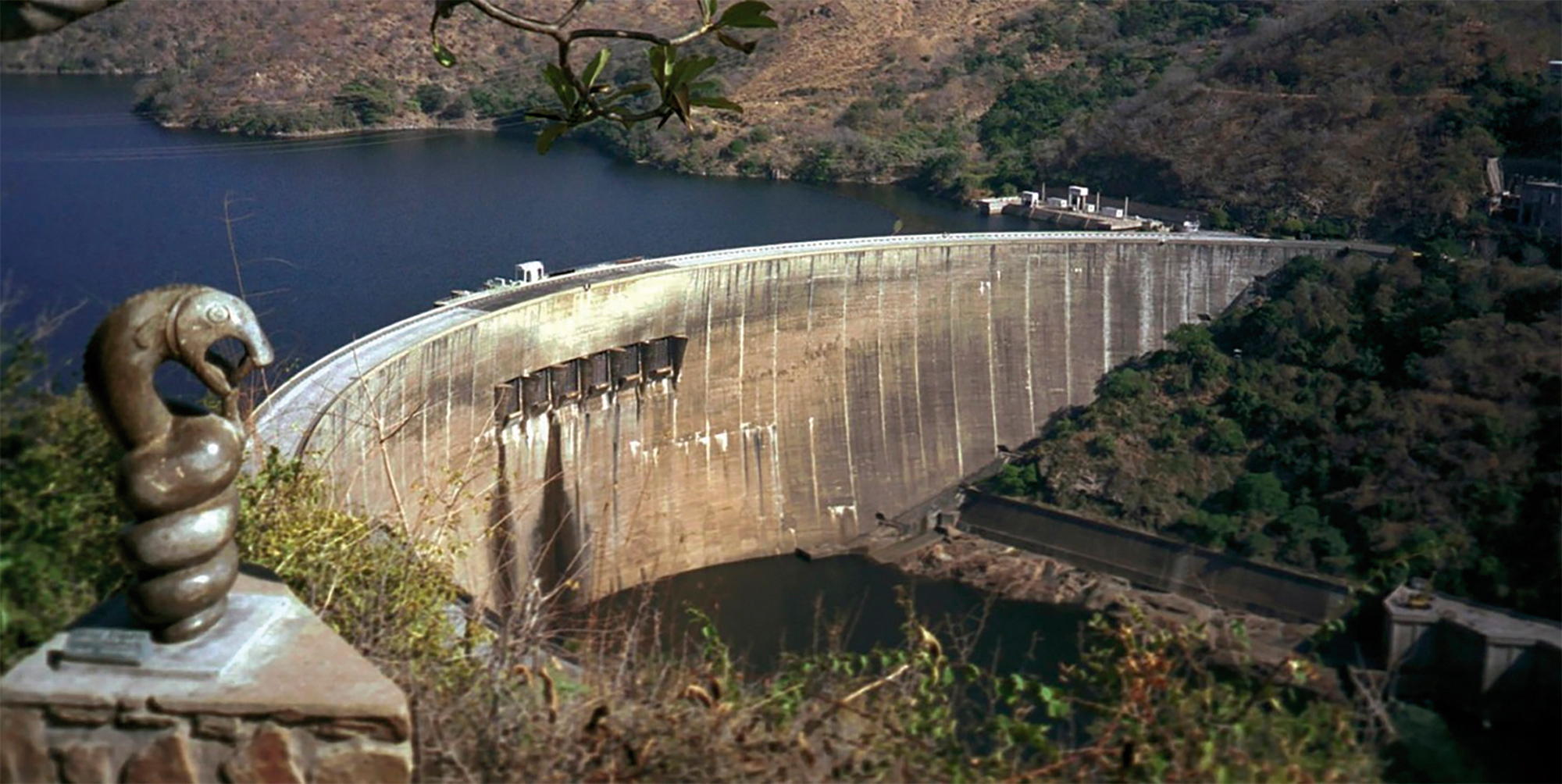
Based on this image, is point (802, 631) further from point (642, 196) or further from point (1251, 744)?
point (642, 196)

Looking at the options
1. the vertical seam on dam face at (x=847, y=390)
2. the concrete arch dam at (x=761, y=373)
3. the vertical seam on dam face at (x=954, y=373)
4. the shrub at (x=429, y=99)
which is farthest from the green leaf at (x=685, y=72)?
the shrub at (x=429, y=99)

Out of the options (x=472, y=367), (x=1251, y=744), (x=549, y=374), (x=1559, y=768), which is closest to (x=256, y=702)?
(x=1251, y=744)

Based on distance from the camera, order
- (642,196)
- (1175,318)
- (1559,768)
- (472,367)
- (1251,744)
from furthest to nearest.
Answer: (642,196) → (1175,318) → (472,367) → (1559,768) → (1251,744)

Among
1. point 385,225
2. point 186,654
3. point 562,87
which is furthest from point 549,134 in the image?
point 385,225

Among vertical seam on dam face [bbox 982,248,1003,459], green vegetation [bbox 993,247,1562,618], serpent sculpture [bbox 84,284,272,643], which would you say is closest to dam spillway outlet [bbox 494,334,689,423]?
vertical seam on dam face [bbox 982,248,1003,459]

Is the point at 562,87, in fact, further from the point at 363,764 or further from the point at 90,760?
the point at 90,760

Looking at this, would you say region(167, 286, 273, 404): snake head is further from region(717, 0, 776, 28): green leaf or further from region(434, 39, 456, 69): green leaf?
region(717, 0, 776, 28): green leaf
